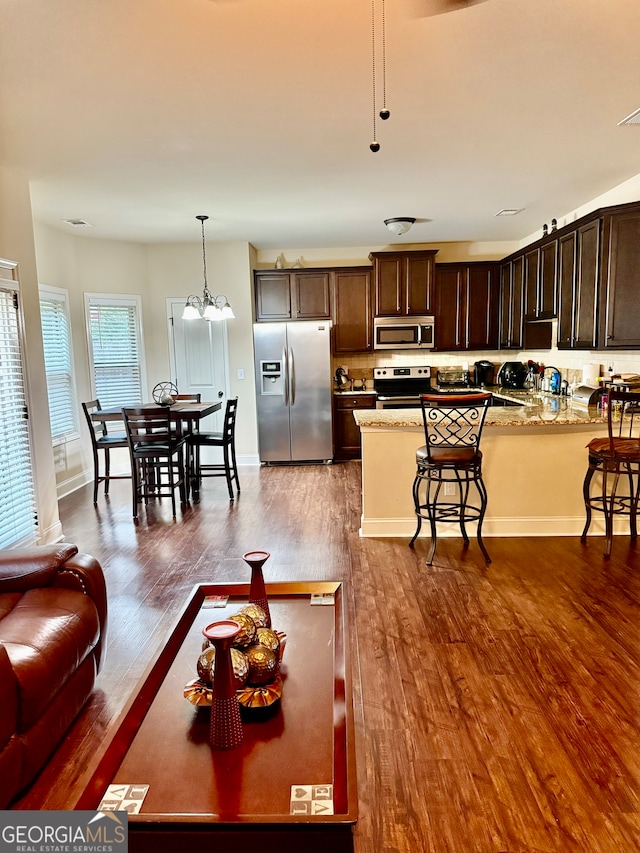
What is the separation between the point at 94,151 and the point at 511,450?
3.51 m

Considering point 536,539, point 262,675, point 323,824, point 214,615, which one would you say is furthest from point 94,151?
point 536,539

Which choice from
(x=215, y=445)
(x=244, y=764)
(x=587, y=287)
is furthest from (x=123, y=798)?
(x=587, y=287)

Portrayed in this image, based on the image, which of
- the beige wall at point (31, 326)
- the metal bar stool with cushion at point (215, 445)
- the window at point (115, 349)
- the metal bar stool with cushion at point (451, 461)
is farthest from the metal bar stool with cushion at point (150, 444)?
the metal bar stool with cushion at point (451, 461)

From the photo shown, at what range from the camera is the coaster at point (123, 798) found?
1159 mm

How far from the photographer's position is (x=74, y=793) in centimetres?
177

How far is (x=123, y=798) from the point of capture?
1191 mm

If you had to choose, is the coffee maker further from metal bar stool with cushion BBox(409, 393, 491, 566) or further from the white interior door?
the white interior door

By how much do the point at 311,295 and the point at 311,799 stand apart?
247 inches

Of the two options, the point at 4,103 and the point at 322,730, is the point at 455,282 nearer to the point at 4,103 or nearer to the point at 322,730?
the point at 4,103

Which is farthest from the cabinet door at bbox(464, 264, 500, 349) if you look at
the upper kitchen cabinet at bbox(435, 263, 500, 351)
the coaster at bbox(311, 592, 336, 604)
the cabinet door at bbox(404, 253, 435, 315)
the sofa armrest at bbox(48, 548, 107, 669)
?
the sofa armrest at bbox(48, 548, 107, 669)

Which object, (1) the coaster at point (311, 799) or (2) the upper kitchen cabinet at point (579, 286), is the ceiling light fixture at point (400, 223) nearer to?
(2) the upper kitchen cabinet at point (579, 286)

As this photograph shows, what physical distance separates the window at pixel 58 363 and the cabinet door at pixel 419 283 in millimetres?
4001

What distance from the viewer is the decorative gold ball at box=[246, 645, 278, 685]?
1.51 metres

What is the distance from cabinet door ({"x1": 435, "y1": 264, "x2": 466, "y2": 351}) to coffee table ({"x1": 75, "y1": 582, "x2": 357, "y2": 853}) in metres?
5.67
